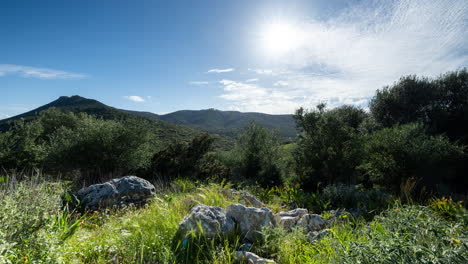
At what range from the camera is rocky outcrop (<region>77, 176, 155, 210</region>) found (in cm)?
610

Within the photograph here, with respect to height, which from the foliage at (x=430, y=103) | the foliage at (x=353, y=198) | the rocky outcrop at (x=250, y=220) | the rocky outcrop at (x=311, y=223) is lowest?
the foliage at (x=353, y=198)

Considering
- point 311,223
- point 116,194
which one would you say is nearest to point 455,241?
point 311,223

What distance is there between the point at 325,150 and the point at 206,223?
329 inches

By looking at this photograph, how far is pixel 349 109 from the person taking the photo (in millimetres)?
18234

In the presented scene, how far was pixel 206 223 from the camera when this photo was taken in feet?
12.3

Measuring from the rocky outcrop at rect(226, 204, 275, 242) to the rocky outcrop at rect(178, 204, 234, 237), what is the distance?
159 millimetres

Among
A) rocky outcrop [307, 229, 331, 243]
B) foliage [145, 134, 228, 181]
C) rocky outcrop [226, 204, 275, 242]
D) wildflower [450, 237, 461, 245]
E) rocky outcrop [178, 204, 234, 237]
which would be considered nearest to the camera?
wildflower [450, 237, 461, 245]

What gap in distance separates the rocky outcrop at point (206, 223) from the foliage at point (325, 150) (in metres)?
7.68

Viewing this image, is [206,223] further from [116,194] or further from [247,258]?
[116,194]

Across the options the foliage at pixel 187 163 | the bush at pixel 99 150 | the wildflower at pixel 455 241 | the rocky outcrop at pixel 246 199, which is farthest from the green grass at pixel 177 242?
the bush at pixel 99 150

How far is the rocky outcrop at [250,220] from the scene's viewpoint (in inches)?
159

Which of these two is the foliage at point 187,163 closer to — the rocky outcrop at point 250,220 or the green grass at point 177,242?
the green grass at point 177,242

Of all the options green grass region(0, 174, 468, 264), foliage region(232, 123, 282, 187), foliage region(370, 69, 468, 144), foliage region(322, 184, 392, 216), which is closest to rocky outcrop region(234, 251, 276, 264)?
green grass region(0, 174, 468, 264)

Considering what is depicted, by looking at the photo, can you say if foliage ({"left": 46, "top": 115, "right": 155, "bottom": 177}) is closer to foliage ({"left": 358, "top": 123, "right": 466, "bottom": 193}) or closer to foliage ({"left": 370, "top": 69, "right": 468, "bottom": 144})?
foliage ({"left": 358, "top": 123, "right": 466, "bottom": 193})
